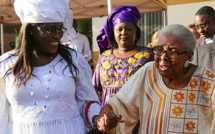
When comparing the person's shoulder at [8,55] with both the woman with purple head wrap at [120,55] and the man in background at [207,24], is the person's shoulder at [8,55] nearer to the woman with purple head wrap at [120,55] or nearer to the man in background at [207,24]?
the woman with purple head wrap at [120,55]

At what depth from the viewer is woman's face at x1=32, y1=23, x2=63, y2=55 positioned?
99.0 inches

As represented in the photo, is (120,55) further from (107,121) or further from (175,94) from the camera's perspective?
(107,121)

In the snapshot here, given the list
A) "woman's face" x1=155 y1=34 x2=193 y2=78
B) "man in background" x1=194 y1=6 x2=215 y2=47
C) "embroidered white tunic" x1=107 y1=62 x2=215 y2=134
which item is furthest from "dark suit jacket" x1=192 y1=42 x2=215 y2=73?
"woman's face" x1=155 y1=34 x2=193 y2=78

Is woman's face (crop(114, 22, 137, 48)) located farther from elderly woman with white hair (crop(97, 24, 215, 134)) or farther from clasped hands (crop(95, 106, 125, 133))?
clasped hands (crop(95, 106, 125, 133))

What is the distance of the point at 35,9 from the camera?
8.04 feet

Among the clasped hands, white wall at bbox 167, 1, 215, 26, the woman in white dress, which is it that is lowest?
the clasped hands

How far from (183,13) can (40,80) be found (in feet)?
30.9

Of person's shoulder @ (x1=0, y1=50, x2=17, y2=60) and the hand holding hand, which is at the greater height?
person's shoulder @ (x1=0, y1=50, x2=17, y2=60)

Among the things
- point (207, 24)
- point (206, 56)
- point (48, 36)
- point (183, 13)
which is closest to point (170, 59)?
point (48, 36)

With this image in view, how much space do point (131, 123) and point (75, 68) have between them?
77 centimetres

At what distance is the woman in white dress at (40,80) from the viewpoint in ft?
7.99

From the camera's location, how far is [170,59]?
2.47 metres

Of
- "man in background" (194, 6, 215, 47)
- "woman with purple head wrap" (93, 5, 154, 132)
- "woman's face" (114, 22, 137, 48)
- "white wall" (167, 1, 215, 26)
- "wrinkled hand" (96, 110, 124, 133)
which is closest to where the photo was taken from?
"wrinkled hand" (96, 110, 124, 133)

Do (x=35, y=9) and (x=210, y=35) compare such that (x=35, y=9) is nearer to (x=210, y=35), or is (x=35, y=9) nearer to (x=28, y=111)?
(x=28, y=111)
